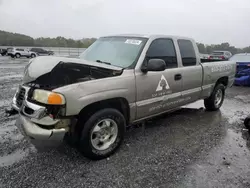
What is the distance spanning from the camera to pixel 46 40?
58.4 m

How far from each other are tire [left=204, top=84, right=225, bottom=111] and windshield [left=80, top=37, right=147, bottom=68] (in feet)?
9.50

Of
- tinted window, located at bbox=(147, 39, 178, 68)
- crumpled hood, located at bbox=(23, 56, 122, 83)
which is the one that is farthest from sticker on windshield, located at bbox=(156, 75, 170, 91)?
crumpled hood, located at bbox=(23, 56, 122, 83)

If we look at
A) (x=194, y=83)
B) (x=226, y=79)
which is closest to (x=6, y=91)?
(x=194, y=83)

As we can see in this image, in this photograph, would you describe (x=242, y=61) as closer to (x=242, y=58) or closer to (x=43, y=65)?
(x=242, y=58)

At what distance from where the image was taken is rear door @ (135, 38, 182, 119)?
3.66 metres

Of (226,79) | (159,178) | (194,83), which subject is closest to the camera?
(159,178)

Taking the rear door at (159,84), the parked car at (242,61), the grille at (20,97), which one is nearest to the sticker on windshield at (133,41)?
the rear door at (159,84)

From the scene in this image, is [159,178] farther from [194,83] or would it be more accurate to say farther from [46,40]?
[46,40]

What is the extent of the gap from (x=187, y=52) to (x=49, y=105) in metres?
3.22

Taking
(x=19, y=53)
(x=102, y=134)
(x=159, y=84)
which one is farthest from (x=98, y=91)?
(x=19, y=53)

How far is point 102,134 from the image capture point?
3318 mm

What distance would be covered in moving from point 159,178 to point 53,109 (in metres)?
1.63

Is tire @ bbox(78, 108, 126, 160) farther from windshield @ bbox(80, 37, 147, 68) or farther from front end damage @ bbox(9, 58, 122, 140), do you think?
windshield @ bbox(80, 37, 147, 68)

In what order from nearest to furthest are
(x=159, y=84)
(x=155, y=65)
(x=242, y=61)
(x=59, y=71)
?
(x=59, y=71)
(x=155, y=65)
(x=159, y=84)
(x=242, y=61)
